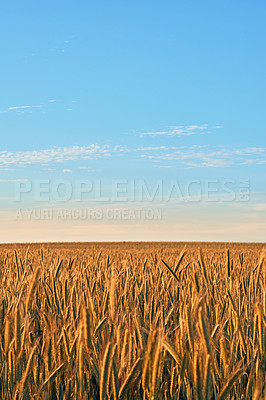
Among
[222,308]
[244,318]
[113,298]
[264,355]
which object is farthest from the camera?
[222,308]

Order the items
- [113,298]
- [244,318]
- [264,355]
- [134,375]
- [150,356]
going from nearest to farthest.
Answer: [150,356] → [134,375] → [264,355] → [113,298] → [244,318]

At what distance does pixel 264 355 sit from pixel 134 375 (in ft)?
2.09

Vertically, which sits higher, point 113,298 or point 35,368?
point 113,298

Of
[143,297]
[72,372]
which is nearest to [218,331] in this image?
[72,372]

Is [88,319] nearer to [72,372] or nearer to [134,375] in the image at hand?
[134,375]

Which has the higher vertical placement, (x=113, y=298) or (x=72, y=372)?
(x=113, y=298)

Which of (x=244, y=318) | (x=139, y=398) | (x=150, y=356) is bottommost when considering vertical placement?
(x=139, y=398)

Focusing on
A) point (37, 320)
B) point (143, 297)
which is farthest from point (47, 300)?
point (143, 297)

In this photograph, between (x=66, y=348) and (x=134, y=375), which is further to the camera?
(x=66, y=348)

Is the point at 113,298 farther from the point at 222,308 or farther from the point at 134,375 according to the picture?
the point at 222,308

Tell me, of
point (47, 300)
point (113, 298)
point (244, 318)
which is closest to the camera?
point (113, 298)

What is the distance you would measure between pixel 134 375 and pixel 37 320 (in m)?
1.21

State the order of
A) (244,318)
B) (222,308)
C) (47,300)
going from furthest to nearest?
(47,300) < (222,308) < (244,318)

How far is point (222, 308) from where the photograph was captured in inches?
80.3
